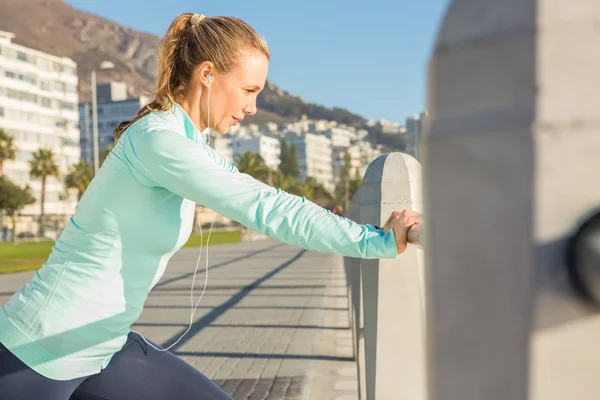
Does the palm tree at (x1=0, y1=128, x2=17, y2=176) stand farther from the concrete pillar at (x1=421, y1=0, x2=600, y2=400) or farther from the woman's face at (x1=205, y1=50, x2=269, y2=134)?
the concrete pillar at (x1=421, y1=0, x2=600, y2=400)

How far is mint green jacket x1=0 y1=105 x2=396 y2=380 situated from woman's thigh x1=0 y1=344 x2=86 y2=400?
0.8 inches

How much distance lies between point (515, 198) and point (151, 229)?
1.62m

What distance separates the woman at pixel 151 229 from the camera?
1831 millimetres

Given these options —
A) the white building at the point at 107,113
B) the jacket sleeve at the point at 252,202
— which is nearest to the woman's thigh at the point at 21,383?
the jacket sleeve at the point at 252,202

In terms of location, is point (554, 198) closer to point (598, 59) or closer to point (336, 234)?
point (598, 59)

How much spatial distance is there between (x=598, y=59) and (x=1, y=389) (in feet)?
5.98

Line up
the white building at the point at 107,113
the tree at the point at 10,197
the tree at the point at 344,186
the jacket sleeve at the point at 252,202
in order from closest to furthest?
the jacket sleeve at the point at 252,202
the tree at the point at 10,197
the white building at the point at 107,113
the tree at the point at 344,186

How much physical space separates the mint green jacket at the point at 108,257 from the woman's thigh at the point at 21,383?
0.8 inches

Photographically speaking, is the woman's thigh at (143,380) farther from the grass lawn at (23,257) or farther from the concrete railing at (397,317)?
the grass lawn at (23,257)

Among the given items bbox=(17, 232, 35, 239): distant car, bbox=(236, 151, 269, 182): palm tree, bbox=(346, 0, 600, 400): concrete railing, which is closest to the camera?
bbox=(346, 0, 600, 400): concrete railing

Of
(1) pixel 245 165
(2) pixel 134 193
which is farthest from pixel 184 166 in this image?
(1) pixel 245 165

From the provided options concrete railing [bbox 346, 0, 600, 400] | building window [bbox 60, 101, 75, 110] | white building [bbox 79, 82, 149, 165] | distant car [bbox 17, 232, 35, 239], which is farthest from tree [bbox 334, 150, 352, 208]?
concrete railing [bbox 346, 0, 600, 400]

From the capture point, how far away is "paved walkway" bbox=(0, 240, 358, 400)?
6.80 metres

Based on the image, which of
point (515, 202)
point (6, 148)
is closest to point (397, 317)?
point (515, 202)
